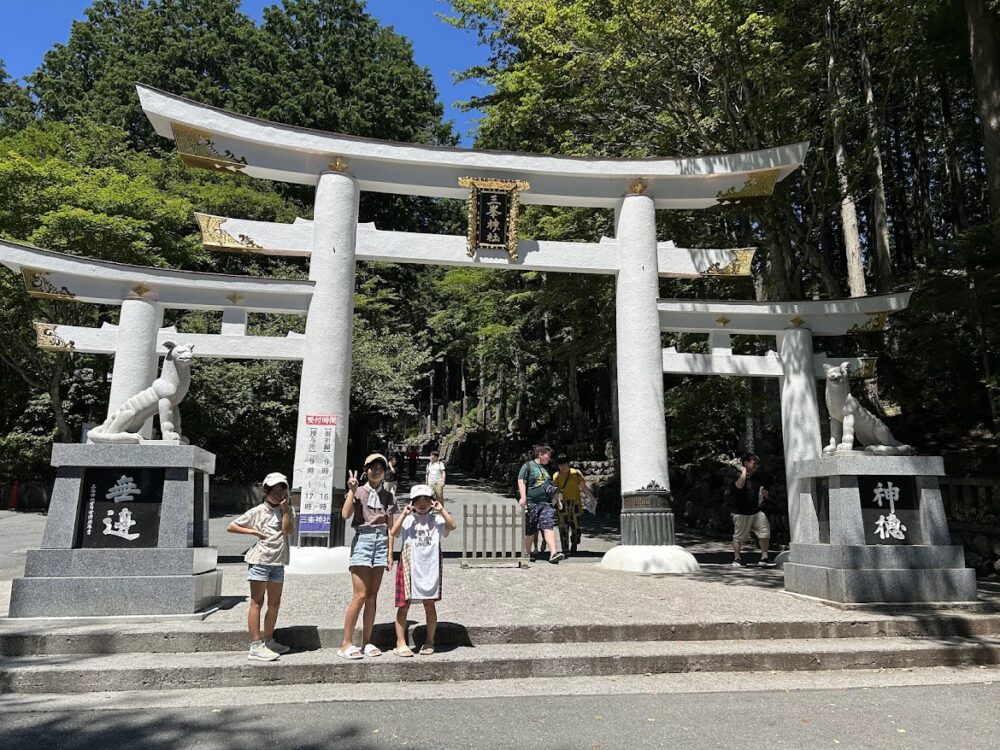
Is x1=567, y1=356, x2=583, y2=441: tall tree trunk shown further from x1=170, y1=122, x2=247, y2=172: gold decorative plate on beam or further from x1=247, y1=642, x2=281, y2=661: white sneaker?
x1=247, y1=642, x2=281, y2=661: white sneaker

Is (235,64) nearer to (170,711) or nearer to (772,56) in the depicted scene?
(772,56)

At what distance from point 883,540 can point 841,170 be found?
8000mm

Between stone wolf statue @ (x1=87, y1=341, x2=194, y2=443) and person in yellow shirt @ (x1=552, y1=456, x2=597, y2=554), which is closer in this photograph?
stone wolf statue @ (x1=87, y1=341, x2=194, y2=443)

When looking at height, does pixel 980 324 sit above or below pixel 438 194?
below

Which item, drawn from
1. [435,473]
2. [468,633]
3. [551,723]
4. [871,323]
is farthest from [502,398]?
[551,723]

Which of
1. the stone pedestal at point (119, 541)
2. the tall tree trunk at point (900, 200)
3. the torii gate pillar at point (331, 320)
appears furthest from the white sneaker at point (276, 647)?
the tall tree trunk at point (900, 200)

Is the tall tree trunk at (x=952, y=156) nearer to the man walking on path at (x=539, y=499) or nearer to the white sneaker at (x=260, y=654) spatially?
the man walking on path at (x=539, y=499)

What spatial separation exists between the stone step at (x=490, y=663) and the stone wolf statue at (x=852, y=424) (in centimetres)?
231

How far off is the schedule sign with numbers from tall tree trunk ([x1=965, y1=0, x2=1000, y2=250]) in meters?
10.5

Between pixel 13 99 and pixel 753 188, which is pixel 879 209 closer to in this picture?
pixel 753 188

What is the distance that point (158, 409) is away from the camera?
6734mm

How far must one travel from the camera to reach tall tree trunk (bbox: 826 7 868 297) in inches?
488

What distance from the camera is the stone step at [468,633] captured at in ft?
16.7

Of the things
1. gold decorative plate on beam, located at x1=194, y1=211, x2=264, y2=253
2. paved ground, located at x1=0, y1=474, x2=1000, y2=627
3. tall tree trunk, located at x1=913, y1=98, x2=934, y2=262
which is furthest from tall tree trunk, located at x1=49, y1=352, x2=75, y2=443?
tall tree trunk, located at x1=913, y1=98, x2=934, y2=262
